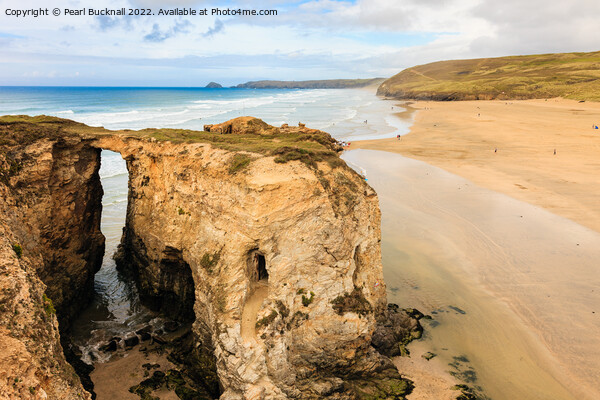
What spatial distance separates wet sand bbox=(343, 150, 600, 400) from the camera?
1504 cm

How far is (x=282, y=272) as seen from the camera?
41.1ft

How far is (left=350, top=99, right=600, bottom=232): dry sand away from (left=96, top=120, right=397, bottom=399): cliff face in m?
22.8

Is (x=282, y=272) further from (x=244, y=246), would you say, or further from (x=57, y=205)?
(x=57, y=205)

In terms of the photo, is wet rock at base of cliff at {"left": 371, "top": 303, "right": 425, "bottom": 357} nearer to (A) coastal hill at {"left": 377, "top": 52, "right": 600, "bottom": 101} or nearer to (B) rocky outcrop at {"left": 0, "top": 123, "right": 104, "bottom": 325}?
(B) rocky outcrop at {"left": 0, "top": 123, "right": 104, "bottom": 325}

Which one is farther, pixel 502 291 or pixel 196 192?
pixel 502 291

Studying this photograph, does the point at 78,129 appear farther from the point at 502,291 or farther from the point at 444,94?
the point at 444,94

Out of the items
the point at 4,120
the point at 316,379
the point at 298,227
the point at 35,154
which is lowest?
the point at 316,379

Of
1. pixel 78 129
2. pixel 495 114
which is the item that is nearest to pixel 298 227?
pixel 78 129

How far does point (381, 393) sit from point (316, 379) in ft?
8.28

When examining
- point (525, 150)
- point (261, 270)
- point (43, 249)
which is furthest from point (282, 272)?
point (525, 150)

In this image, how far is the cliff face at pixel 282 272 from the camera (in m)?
12.1

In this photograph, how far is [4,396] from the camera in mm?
7352

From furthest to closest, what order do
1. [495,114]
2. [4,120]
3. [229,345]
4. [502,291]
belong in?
[495,114] → [502,291] → [4,120] → [229,345]

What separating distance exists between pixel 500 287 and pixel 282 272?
14.1 meters
